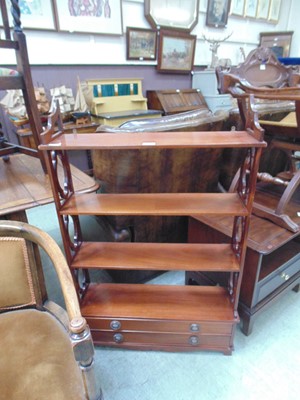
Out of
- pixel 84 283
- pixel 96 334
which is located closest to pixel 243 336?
pixel 96 334

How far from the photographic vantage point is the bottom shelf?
1212 mm

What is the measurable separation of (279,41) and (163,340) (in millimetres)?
5452

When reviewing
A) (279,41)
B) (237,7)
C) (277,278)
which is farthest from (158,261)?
(279,41)

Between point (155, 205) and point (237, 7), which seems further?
point (237, 7)

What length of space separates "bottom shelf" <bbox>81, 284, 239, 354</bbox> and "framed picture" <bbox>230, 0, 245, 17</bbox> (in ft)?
15.2

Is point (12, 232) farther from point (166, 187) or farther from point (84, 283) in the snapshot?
point (166, 187)

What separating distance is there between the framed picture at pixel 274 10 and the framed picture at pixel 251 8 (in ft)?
1.39

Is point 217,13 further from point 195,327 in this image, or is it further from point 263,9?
point 195,327

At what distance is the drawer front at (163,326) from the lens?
1.20 m

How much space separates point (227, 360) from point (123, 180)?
104cm

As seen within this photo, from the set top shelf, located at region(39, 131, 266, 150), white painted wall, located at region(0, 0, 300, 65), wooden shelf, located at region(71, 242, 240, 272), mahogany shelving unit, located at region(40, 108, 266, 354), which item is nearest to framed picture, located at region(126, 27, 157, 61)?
white painted wall, located at region(0, 0, 300, 65)

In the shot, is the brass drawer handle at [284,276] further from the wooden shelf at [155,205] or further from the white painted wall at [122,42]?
the white painted wall at [122,42]

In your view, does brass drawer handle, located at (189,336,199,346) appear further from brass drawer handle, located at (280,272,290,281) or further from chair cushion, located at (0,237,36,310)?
chair cushion, located at (0,237,36,310)

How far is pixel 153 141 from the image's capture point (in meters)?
0.93
